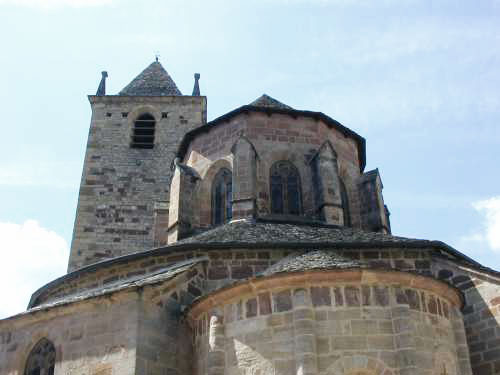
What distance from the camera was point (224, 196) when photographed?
14.4m

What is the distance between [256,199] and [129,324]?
5.63 metres

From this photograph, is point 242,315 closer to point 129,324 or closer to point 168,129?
point 129,324

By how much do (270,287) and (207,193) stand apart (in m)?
6.70

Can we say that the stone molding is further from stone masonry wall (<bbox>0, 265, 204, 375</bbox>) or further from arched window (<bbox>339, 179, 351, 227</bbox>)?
arched window (<bbox>339, 179, 351, 227</bbox>)

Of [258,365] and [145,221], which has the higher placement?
[145,221]

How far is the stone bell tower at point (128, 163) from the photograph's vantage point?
20406 mm

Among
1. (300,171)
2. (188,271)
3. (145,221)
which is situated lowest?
(188,271)

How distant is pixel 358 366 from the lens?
761 centimetres

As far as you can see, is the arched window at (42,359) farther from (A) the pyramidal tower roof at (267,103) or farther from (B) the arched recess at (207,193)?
(A) the pyramidal tower roof at (267,103)

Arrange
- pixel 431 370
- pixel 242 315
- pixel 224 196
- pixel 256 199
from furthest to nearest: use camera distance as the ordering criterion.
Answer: pixel 224 196 < pixel 256 199 < pixel 242 315 < pixel 431 370

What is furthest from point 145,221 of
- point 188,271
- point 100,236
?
point 188,271

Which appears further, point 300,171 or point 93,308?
point 300,171

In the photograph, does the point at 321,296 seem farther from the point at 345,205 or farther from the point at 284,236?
the point at 345,205

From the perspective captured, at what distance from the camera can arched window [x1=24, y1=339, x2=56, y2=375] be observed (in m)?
9.03
